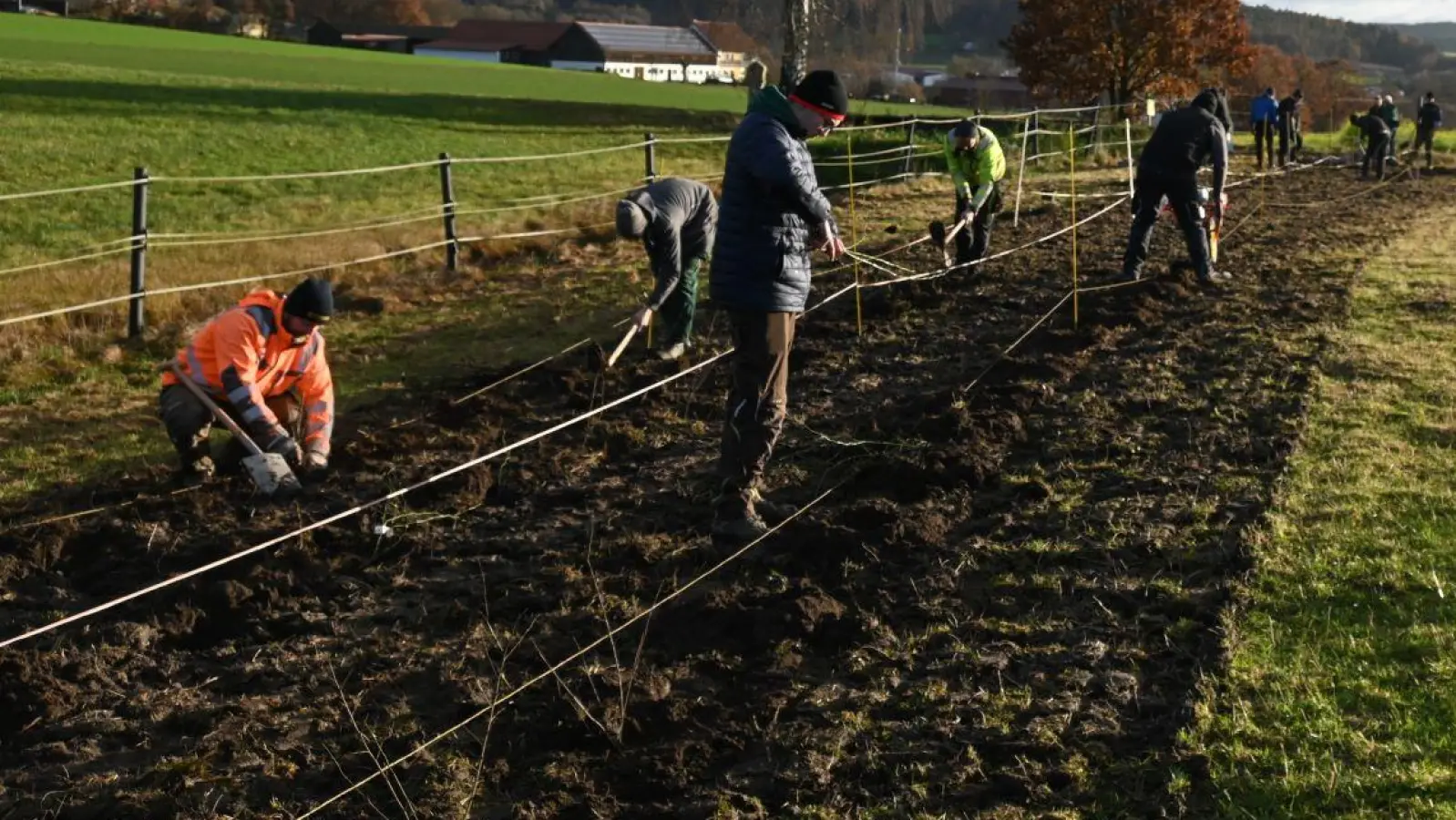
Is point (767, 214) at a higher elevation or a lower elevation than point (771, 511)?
higher

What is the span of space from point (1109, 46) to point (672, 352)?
26.4 meters

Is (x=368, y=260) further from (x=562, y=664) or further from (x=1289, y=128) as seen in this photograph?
(x=1289, y=128)

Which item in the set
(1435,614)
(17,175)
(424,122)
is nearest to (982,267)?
(1435,614)

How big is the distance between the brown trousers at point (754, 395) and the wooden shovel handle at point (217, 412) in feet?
7.84

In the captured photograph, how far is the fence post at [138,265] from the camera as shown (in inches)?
403

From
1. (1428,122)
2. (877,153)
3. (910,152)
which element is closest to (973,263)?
(877,153)

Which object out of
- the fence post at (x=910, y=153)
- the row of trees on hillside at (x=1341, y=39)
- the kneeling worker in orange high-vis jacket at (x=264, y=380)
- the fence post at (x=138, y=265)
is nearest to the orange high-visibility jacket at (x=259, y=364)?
the kneeling worker in orange high-vis jacket at (x=264, y=380)

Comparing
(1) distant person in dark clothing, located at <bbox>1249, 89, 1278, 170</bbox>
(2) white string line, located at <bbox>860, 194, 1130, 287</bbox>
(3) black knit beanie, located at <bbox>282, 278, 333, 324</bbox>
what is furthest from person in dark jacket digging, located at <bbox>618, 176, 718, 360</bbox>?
(1) distant person in dark clothing, located at <bbox>1249, 89, 1278, 170</bbox>

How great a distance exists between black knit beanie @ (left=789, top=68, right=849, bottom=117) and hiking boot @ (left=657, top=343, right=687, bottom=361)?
393 centimetres

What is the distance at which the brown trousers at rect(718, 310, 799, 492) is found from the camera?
5.70m

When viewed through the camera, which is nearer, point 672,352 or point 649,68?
point 672,352

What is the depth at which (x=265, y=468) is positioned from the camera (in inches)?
258

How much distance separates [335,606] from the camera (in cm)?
529

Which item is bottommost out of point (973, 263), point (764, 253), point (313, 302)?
point (973, 263)
